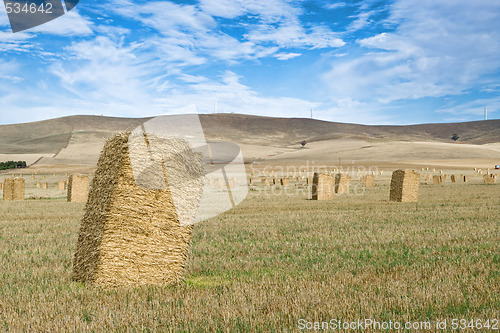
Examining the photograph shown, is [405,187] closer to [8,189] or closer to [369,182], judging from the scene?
[369,182]

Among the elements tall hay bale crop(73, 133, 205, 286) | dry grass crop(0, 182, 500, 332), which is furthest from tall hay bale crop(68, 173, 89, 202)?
tall hay bale crop(73, 133, 205, 286)

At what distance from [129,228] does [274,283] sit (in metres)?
2.37

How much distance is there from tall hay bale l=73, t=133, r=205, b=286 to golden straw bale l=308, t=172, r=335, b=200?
18619 mm

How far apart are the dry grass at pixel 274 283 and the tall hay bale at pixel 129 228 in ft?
1.03

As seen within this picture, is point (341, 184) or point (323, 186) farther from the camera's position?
point (341, 184)

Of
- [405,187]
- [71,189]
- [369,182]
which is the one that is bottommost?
[369,182]

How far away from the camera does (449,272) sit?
737 centimetres

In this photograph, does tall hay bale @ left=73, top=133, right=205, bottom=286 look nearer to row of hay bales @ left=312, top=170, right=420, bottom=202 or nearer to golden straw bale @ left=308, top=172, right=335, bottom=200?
row of hay bales @ left=312, top=170, right=420, bottom=202

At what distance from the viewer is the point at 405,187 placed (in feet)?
78.0

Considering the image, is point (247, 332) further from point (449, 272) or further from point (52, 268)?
point (52, 268)

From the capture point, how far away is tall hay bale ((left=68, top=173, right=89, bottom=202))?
86.2 ft

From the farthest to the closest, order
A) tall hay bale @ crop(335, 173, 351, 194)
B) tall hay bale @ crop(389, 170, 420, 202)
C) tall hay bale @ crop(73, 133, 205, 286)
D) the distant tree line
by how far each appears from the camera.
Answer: the distant tree line, tall hay bale @ crop(335, 173, 351, 194), tall hay bale @ crop(389, 170, 420, 202), tall hay bale @ crop(73, 133, 205, 286)

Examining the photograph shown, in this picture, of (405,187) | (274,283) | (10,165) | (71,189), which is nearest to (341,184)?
(405,187)

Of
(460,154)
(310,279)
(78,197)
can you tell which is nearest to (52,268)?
(310,279)
